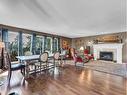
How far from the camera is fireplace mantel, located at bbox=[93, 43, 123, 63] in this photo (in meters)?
7.41

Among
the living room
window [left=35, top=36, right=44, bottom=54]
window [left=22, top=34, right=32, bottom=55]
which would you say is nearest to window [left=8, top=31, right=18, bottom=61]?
the living room

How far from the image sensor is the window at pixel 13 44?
623 centimetres

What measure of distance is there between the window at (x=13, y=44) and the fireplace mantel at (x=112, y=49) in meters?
6.73

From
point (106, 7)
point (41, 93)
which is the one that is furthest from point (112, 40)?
point (41, 93)

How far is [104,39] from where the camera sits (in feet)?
27.7

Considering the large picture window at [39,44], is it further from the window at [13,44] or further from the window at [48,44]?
the window at [13,44]

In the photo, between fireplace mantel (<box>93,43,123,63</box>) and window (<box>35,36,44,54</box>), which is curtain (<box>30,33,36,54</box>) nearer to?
window (<box>35,36,44,54</box>)

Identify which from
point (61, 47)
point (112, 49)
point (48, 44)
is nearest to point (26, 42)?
point (48, 44)

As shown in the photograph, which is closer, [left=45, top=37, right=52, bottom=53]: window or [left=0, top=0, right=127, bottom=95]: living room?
[left=0, top=0, right=127, bottom=95]: living room

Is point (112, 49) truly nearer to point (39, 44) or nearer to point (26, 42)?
point (39, 44)

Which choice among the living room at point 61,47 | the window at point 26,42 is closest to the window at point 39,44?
the living room at point 61,47

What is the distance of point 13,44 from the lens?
21.1 ft

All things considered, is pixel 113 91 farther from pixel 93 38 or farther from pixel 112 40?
pixel 93 38

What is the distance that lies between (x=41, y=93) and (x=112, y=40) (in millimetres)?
7432
